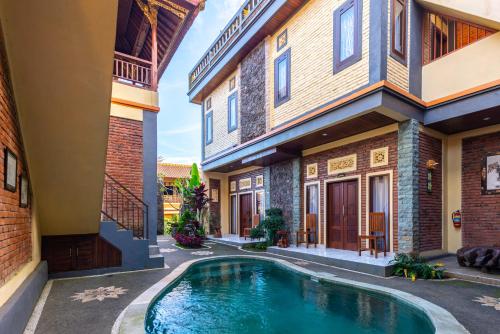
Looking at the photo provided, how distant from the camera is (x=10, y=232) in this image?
3381 mm

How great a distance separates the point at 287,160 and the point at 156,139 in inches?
183

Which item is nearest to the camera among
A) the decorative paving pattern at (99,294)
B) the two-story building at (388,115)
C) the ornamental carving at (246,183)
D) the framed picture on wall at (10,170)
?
the framed picture on wall at (10,170)

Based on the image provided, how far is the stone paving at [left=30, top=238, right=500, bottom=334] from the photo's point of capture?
338 cm

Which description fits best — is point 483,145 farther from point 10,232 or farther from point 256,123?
point 10,232

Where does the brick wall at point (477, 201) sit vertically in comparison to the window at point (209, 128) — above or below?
below

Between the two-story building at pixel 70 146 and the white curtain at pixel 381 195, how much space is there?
18.0ft

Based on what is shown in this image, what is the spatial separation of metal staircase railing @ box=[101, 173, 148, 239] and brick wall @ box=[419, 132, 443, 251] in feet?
21.0

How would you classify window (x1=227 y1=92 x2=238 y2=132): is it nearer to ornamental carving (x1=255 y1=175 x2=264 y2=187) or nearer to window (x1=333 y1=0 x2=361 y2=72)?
ornamental carving (x1=255 y1=175 x2=264 y2=187)

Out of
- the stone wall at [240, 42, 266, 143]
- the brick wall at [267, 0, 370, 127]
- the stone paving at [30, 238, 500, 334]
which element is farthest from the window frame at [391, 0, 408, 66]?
the stone paving at [30, 238, 500, 334]

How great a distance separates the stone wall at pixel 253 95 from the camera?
390 inches

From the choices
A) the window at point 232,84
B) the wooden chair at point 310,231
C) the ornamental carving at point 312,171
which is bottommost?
the wooden chair at point 310,231

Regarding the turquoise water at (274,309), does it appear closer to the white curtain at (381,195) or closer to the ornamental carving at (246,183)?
the white curtain at (381,195)

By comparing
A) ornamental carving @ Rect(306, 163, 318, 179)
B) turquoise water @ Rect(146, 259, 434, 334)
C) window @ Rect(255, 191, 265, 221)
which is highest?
ornamental carving @ Rect(306, 163, 318, 179)

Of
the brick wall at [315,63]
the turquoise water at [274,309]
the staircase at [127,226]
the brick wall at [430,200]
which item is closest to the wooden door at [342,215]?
the brick wall at [430,200]
